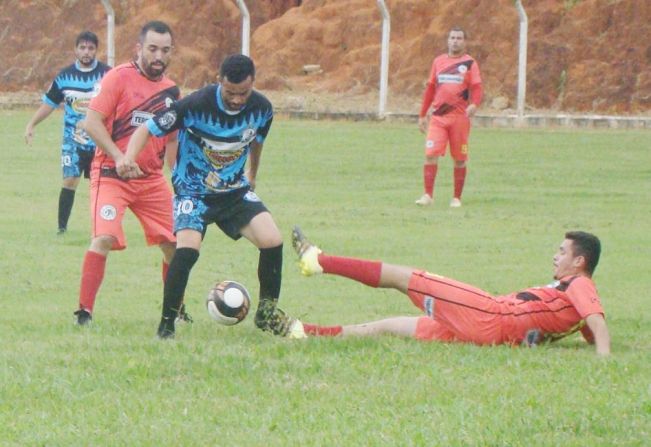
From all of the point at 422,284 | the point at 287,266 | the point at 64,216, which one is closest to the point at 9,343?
the point at 422,284

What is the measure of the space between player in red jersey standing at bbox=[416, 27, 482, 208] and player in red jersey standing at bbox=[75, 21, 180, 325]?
8.36 m

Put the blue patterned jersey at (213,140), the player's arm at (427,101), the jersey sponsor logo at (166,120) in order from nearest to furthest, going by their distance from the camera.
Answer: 1. the jersey sponsor logo at (166,120)
2. the blue patterned jersey at (213,140)
3. the player's arm at (427,101)

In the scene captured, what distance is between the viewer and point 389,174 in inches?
844

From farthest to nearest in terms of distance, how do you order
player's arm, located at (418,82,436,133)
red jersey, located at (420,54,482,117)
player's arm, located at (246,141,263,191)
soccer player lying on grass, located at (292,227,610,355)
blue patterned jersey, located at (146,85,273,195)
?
red jersey, located at (420,54,482,117) < player's arm, located at (418,82,436,133) < player's arm, located at (246,141,263,191) < blue patterned jersey, located at (146,85,273,195) < soccer player lying on grass, located at (292,227,610,355)

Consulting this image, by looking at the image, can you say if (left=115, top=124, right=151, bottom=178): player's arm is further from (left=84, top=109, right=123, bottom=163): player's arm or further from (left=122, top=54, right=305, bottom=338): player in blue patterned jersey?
(left=84, top=109, right=123, bottom=163): player's arm

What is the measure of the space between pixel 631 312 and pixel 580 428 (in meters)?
4.11

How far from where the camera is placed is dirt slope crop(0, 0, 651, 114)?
35094mm

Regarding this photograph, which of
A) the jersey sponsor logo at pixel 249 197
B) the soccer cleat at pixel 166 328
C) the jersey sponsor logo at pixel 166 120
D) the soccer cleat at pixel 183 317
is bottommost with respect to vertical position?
the soccer cleat at pixel 183 317

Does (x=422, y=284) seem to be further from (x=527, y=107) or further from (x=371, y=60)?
(x=371, y=60)

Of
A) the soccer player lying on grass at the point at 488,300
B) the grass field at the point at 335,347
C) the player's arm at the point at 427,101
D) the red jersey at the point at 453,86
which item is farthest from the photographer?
the red jersey at the point at 453,86

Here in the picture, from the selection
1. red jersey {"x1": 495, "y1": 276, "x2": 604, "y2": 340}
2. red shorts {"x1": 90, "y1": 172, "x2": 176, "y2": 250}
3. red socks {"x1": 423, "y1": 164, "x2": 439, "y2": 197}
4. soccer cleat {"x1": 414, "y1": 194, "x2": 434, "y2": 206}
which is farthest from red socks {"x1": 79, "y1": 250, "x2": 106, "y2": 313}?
red socks {"x1": 423, "y1": 164, "x2": 439, "y2": 197}

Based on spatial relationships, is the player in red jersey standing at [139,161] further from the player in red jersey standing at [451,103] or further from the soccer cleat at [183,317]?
the player in red jersey standing at [451,103]

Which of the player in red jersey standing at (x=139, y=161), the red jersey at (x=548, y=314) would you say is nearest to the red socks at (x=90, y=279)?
the player in red jersey standing at (x=139, y=161)

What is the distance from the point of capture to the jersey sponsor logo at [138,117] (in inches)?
375
